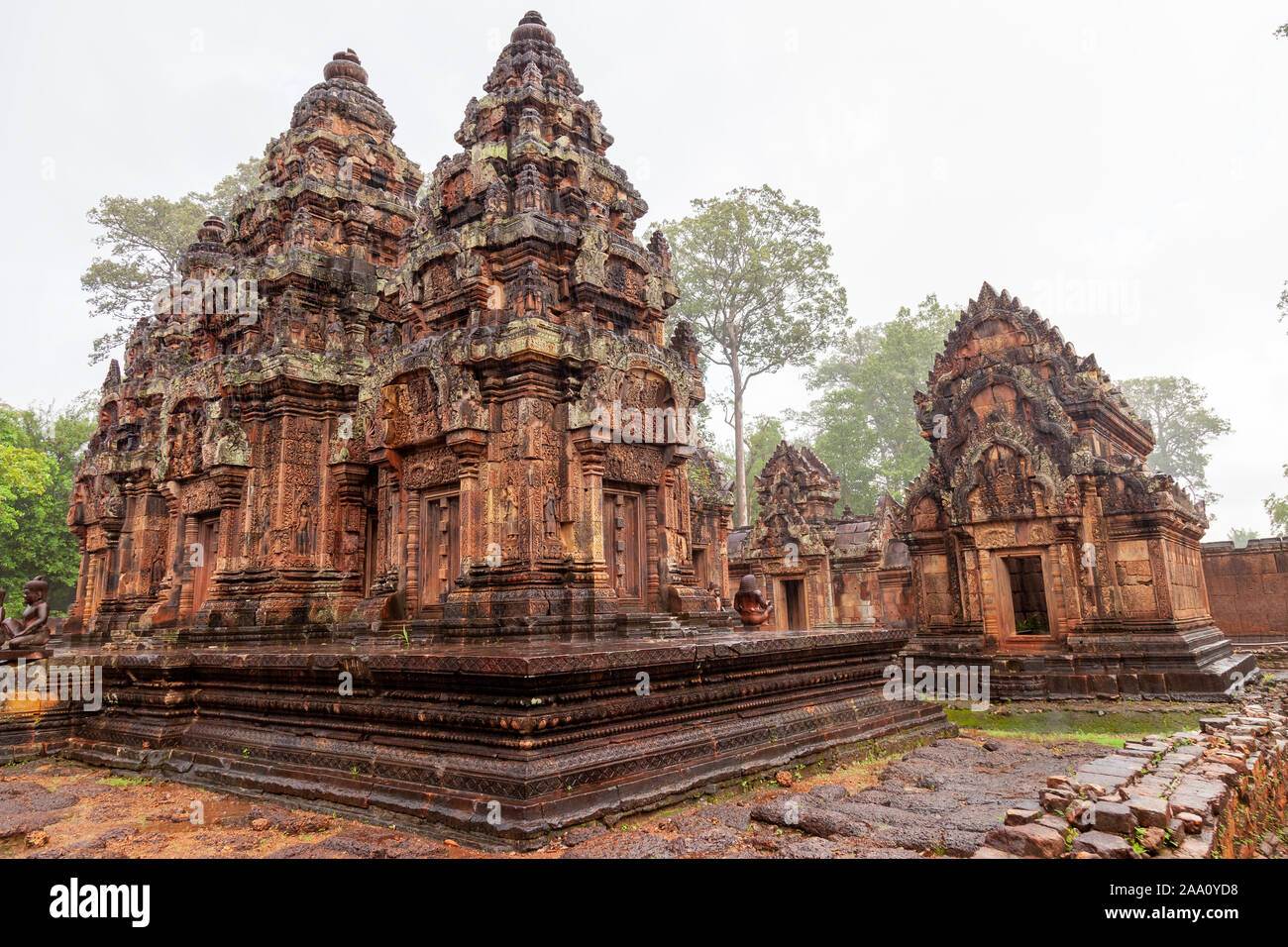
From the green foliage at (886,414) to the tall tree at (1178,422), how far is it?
16839 mm

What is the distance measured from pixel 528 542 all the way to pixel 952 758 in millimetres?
4478

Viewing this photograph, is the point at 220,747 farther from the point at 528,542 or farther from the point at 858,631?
the point at 858,631

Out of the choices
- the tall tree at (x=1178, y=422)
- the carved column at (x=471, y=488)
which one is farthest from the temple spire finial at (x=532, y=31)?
the tall tree at (x=1178, y=422)

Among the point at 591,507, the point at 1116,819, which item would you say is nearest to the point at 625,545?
the point at 591,507

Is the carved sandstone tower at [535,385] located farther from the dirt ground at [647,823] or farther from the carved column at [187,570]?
the carved column at [187,570]

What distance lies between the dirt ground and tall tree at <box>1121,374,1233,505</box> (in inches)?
1886

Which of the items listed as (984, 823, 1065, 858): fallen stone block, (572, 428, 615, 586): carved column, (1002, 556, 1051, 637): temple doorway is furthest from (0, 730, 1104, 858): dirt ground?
(1002, 556, 1051, 637): temple doorway

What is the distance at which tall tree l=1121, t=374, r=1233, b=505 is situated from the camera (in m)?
45.1

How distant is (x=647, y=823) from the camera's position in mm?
4781

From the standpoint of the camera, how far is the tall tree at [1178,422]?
1775 inches

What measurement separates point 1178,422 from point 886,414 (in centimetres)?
2062

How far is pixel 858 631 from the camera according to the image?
7844 mm

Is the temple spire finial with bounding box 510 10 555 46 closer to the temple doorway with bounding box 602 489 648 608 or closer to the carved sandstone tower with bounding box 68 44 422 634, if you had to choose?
the carved sandstone tower with bounding box 68 44 422 634
